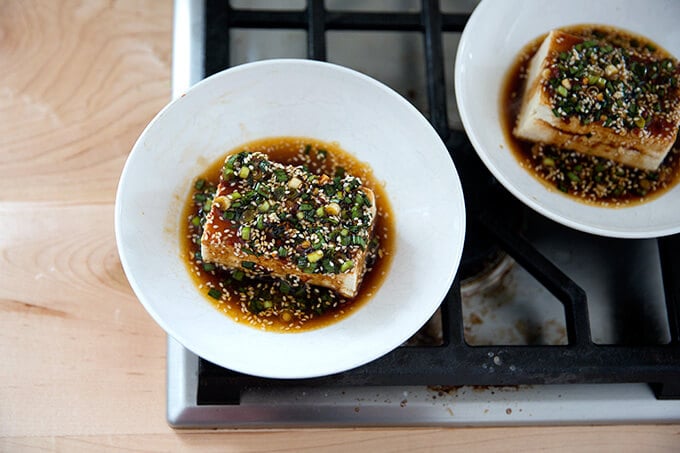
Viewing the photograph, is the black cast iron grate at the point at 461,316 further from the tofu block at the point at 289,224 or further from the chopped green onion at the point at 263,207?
the chopped green onion at the point at 263,207

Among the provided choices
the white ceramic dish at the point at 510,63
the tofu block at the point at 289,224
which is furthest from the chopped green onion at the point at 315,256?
the white ceramic dish at the point at 510,63

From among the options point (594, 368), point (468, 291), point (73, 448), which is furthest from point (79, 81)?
point (594, 368)

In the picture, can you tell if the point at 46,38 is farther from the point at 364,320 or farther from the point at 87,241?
the point at 364,320

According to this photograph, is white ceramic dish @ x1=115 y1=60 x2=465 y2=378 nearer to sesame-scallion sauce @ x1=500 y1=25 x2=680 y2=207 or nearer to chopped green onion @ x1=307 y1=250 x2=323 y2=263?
chopped green onion @ x1=307 y1=250 x2=323 y2=263

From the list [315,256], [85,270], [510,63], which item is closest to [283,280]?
[315,256]

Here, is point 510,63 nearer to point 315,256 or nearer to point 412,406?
point 315,256

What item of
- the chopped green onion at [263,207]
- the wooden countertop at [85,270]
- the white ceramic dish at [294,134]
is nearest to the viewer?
the white ceramic dish at [294,134]
